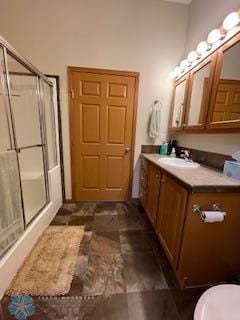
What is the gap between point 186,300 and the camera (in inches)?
46.6

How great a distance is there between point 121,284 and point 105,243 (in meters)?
0.49

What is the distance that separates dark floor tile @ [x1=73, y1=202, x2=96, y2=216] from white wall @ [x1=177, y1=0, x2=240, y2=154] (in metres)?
1.65

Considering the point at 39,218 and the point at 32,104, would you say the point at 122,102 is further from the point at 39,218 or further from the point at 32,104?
the point at 39,218

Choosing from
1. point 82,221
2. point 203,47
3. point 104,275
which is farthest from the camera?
point 82,221

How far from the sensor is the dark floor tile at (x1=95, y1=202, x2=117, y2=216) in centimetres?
237

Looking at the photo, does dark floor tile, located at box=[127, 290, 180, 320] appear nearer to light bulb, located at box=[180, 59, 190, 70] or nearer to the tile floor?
the tile floor

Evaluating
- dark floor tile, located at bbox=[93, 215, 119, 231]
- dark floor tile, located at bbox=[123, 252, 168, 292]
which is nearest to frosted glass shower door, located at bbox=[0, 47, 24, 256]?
dark floor tile, located at bbox=[93, 215, 119, 231]

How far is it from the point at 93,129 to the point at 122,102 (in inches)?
23.0

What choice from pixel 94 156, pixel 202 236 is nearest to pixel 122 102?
pixel 94 156

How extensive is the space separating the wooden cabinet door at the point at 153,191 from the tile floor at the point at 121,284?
0.26m

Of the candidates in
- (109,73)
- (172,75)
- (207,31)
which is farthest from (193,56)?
(109,73)

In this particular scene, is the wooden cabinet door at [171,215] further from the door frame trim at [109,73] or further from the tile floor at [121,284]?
the door frame trim at [109,73]

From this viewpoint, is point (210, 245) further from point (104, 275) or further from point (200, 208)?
point (104, 275)

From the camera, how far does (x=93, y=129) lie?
7.91ft
